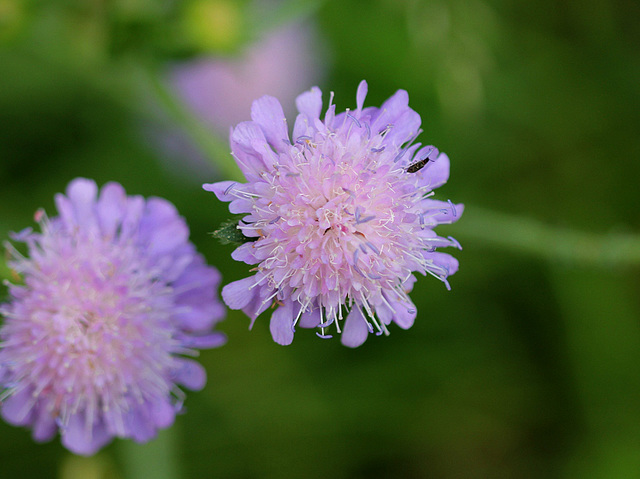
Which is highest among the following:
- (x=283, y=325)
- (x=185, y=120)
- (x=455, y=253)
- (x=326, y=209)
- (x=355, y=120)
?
(x=185, y=120)

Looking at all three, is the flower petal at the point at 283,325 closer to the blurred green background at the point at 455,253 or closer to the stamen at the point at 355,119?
the stamen at the point at 355,119

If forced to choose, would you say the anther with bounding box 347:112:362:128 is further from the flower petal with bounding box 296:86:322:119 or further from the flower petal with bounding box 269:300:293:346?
the flower petal with bounding box 269:300:293:346

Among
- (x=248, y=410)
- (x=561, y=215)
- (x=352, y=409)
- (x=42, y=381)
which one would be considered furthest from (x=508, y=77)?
(x=42, y=381)

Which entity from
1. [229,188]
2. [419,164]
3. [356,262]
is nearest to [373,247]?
[356,262]

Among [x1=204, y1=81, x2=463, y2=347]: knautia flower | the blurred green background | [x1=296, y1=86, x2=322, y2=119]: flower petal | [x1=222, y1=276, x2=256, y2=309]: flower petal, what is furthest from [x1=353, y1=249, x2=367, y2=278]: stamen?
the blurred green background

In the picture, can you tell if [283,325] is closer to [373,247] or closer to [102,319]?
[373,247]
